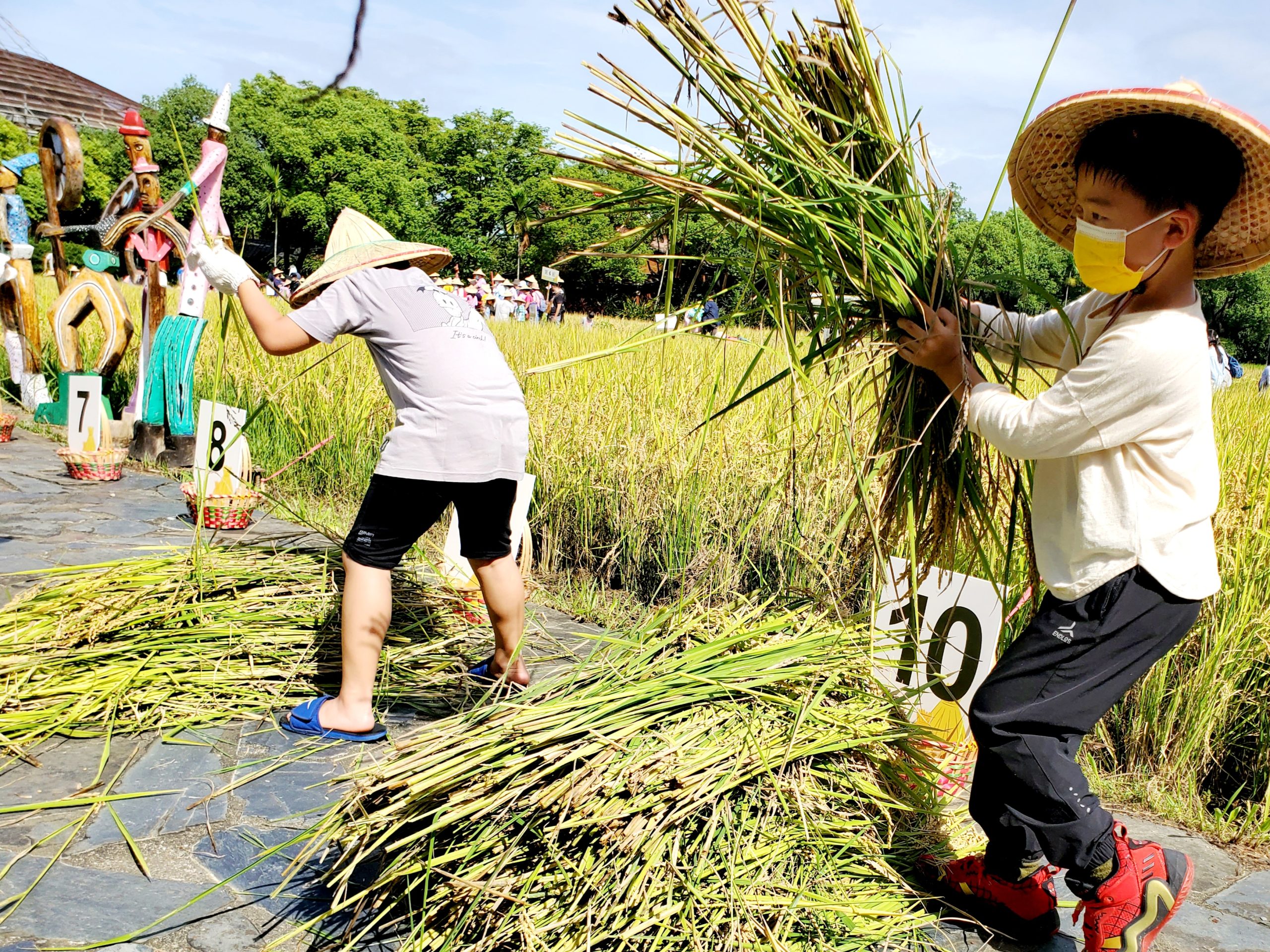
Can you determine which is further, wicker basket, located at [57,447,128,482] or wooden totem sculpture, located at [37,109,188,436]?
wooden totem sculpture, located at [37,109,188,436]

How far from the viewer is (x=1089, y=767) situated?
9.17 feet

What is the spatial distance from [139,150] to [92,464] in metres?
2.18

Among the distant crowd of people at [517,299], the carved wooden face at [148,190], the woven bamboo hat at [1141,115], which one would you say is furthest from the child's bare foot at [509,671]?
the distant crowd of people at [517,299]

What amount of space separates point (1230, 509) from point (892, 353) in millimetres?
1853

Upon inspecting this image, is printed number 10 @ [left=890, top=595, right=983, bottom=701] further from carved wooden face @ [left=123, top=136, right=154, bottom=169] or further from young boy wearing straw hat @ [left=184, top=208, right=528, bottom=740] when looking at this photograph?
carved wooden face @ [left=123, top=136, right=154, bottom=169]

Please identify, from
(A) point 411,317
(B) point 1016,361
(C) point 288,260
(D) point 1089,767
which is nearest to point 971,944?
(D) point 1089,767

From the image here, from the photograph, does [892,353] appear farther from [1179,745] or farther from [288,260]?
[288,260]

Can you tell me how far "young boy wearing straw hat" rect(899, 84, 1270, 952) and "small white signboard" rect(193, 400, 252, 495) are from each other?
2.88 metres

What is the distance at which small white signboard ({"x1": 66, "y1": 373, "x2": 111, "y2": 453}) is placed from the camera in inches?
222

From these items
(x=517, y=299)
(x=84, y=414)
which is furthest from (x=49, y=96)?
(x=84, y=414)

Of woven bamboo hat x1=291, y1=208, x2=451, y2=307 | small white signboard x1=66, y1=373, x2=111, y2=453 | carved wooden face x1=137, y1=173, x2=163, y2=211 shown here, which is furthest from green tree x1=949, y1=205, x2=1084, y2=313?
carved wooden face x1=137, y1=173, x2=163, y2=211

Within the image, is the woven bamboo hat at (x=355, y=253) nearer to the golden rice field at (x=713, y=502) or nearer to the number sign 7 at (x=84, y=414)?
the golden rice field at (x=713, y=502)

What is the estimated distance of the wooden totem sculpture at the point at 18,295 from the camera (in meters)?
7.25

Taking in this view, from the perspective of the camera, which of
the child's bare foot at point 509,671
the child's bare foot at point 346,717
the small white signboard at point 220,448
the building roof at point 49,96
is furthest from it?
the building roof at point 49,96
